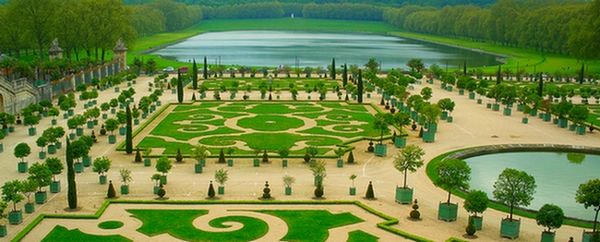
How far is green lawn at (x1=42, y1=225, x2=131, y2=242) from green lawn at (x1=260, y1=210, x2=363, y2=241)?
8.14 metres

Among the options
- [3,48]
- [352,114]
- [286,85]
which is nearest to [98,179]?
[352,114]

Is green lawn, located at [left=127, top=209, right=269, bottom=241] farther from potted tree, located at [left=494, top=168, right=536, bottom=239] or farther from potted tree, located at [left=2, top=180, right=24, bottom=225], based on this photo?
potted tree, located at [left=494, top=168, right=536, bottom=239]

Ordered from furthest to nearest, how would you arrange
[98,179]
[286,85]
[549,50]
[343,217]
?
[549,50]
[286,85]
[98,179]
[343,217]

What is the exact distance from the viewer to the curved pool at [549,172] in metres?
38.4

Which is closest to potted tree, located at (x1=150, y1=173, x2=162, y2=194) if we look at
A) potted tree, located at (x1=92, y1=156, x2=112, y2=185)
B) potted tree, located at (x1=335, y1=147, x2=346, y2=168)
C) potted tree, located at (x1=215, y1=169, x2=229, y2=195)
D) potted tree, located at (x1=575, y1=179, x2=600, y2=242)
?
potted tree, located at (x1=92, y1=156, x2=112, y2=185)

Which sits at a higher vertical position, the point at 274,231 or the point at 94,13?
the point at 94,13

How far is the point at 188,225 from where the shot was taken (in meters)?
32.8

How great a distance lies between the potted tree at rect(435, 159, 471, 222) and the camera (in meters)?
33.8

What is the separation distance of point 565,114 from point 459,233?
34178 millimetres

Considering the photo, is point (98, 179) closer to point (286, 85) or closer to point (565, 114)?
point (565, 114)

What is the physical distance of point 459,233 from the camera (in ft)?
105

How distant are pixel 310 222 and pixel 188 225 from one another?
627 centimetres

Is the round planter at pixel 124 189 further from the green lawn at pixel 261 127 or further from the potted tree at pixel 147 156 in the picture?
the green lawn at pixel 261 127

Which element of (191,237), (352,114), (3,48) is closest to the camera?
(191,237)
